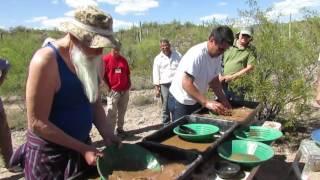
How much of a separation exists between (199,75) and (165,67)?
3434mm

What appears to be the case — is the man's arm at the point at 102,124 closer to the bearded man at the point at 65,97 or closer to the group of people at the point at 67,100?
the group of people at the point at 67,100

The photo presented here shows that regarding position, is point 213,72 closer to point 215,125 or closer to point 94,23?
point 215,125

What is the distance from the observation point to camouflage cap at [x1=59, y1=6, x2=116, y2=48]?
5.66 feet

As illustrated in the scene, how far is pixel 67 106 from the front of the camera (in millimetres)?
1921

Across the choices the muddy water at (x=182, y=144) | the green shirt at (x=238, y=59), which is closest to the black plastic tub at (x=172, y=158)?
the muddy water at (x=182, y=144)

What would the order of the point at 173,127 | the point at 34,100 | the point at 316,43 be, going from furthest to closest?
the point at 316,43, the point at 173,127, the point at 34,100

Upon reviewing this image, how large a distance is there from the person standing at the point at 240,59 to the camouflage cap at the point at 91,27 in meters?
3.78

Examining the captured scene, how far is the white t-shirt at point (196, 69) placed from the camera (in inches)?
130

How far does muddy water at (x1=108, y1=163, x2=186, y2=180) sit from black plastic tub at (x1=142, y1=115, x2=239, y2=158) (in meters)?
0.22

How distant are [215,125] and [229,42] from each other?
72cm

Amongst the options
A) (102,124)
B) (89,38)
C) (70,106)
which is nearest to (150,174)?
(102,124)

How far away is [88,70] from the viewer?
188cm

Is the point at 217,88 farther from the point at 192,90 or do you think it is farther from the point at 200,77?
the point at 192,90

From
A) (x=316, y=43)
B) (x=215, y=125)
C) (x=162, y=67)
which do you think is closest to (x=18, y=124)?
(x=162, y=67)
